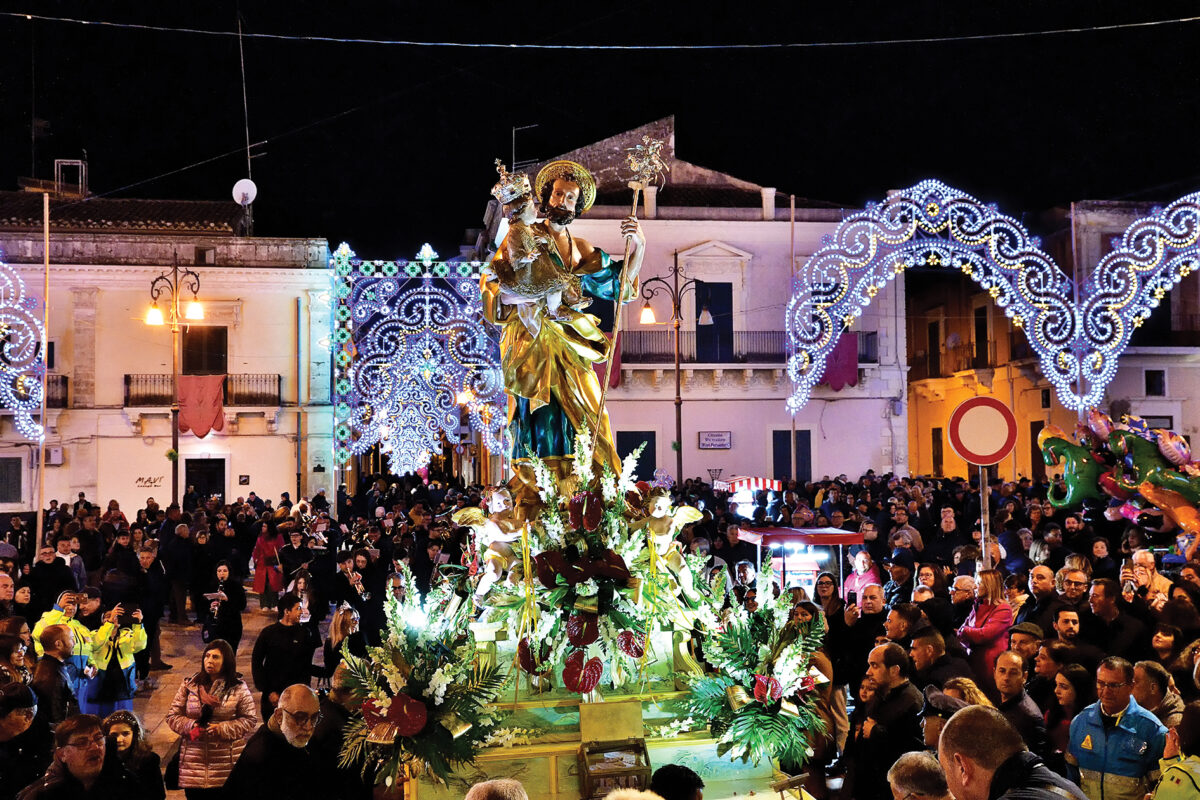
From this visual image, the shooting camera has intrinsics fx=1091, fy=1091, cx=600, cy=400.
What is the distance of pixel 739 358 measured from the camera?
92.6 feet

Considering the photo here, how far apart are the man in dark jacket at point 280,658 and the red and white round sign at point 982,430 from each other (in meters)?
4.50

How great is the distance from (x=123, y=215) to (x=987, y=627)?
28.7 m

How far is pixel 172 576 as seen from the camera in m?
13.6

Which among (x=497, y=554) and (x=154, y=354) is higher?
(x=154, y=354)

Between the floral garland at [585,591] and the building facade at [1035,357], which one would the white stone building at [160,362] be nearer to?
the building facade at [1035,357]

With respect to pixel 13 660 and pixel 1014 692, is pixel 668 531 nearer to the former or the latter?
pixel 1014 692

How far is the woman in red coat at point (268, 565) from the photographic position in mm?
14055

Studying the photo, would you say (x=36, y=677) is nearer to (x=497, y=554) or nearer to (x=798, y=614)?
(x=497, y=554)

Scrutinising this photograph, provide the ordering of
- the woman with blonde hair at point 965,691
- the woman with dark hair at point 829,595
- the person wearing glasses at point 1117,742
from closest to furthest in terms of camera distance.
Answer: the person wearing glasses at point 1117,742 < the woman with blonde hair at point 965,691 < the woman with dark hair at point 829,595

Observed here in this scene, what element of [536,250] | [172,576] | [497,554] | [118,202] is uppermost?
[118,202]

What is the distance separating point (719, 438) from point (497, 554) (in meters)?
22.5

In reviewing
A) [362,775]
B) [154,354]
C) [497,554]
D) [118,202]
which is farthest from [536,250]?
[118,202]

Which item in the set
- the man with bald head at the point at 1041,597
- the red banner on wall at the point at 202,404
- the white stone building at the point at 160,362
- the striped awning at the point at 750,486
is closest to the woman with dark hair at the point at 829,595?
the man with bald head at the point at 1041,597

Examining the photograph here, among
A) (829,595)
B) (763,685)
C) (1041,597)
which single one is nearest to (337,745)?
(763,685)
